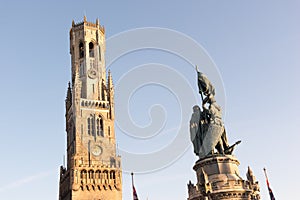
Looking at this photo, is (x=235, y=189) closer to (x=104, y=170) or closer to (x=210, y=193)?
(x=210, y=193)

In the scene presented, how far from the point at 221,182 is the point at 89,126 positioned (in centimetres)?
6610

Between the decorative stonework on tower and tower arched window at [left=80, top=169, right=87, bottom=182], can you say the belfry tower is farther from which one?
the decorative stonework on tower

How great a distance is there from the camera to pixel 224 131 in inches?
1044

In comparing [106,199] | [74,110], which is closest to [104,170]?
[106,199]

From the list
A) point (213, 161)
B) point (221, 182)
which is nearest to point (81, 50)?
point (213, 161)

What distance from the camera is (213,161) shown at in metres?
24.3

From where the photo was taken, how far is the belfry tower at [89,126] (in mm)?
78000

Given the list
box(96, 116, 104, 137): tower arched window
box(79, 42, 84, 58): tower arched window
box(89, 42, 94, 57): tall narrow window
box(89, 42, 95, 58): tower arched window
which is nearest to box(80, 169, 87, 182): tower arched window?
box(96, 116, 104, 137): tower arched window

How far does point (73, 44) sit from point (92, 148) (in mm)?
30301

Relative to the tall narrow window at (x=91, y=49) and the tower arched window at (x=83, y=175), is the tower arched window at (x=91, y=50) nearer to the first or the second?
the tall narrow window at (x=91, y=49)

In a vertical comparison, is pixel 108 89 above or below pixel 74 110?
above

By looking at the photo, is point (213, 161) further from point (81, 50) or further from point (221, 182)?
point (81, 50)

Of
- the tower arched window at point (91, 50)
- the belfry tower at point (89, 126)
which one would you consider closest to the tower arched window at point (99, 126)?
the belfry tower at point (89, 126)

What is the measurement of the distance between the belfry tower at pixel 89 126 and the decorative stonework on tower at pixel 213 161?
182ft
